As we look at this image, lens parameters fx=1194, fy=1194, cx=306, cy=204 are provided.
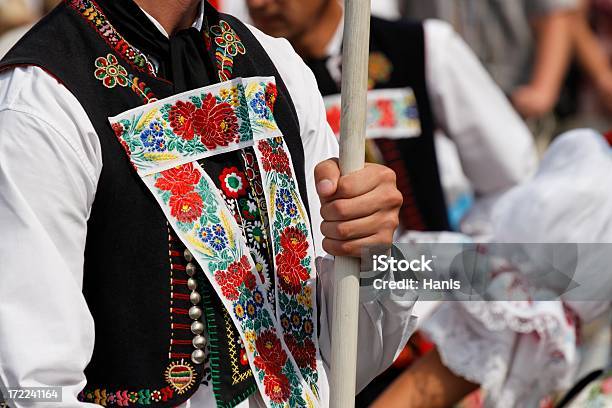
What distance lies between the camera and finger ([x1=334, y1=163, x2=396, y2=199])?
163 centimetres

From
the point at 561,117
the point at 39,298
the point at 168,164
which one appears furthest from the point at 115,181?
the point at 561,117

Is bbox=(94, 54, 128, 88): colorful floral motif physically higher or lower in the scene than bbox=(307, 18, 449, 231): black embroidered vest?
higher

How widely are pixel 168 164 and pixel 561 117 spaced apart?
4.37 metres

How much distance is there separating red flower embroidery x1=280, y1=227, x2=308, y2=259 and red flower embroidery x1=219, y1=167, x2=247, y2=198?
0.30ft

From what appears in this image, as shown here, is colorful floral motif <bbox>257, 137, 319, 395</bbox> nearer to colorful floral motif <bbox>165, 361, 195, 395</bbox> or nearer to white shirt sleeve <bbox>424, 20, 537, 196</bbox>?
colorful floral motif <bbox>165, 361, 195, 395</bbox>

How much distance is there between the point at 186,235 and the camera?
167cm

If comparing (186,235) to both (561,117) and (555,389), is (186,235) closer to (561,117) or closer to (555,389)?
(555,389)

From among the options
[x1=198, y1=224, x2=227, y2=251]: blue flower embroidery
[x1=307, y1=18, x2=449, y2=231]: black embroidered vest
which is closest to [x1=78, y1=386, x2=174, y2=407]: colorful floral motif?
[x1=198, y1=224, x2=227, y2=251]: blue flower embroidery

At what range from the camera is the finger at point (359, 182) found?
163 centimetres

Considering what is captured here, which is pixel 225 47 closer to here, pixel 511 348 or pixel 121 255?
pixel 121 255

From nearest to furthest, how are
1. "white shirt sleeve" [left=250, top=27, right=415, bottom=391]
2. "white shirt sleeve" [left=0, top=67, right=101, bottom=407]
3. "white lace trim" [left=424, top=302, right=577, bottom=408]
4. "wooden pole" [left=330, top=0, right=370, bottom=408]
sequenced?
1. "white shirt sleeve" [left=0, top=67, right=101, bottom=407]
2. "wooden pole" [left=330, top=0, right=370, bottom=408]
3. "white shirt sleeve" [left=250, top=27, right=415, bottom=391]
4. "white lace trim" [left=424, top=302, right=577, bottom=408]

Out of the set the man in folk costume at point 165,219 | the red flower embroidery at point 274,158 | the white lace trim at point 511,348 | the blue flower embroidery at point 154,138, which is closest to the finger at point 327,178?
the man in folk costume at point 165,219

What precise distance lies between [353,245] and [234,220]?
191 mm

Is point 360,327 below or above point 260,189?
below
